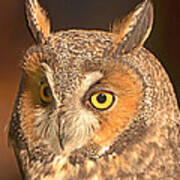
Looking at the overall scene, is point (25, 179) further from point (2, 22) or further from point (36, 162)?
point (2, 22)

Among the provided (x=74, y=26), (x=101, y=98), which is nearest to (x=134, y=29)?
(x=101, y=98)

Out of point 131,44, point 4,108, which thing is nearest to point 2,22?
point 4,108

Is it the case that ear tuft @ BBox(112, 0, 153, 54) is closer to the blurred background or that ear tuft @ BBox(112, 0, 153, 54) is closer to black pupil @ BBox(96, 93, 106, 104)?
black pupil @ BBox(96, 93, 106, 104)

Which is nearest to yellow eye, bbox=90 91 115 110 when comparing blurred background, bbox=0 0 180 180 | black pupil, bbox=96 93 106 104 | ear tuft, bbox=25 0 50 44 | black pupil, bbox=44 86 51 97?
black pupil, bbox=96 93 106 104

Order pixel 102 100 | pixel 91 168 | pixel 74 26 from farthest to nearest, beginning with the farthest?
pixel 74 26 → pixel 91 168 → pixel 102 100

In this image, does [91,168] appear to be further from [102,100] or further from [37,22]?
[37,22]

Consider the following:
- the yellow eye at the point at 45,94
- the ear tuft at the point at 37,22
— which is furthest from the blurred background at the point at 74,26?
the yellow eye at the point at 45,94

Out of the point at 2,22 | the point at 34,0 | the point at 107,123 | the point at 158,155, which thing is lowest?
the point at 158,155
